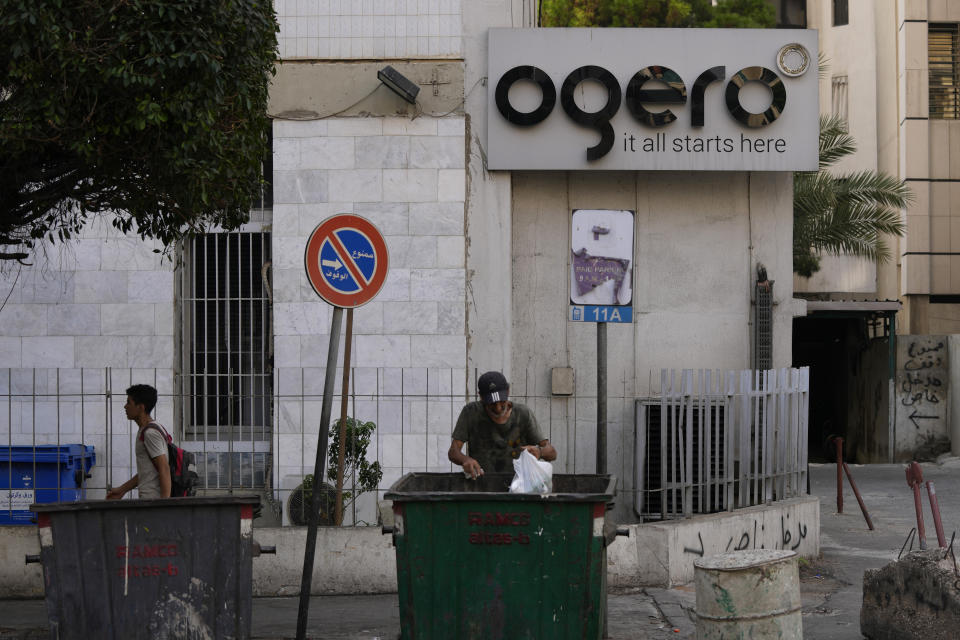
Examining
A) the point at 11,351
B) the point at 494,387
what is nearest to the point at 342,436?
the point at 494,387

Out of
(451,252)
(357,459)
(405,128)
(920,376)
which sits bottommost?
(357,459)

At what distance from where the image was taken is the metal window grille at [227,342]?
11.6 metres

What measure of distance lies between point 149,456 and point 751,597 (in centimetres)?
382

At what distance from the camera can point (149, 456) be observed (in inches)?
298

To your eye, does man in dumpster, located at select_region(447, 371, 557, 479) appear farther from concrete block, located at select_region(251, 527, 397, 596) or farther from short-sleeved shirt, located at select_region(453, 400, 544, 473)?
concrete block, located at select_region(251, 527, 397, 596)

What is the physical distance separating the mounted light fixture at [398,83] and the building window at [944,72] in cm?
1825

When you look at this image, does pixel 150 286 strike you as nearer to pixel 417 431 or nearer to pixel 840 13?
pixel 417 431

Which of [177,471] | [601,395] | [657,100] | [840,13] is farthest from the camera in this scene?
[840,13]

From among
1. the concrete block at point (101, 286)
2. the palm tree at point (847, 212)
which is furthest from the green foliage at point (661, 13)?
the concrete block at point (101, 286)

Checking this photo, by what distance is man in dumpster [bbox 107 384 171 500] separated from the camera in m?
7.53

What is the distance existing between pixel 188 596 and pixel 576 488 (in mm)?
2335

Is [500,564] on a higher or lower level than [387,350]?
lower

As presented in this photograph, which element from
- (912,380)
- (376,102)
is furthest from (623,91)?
(912,380)

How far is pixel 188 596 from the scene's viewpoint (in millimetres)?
6512
